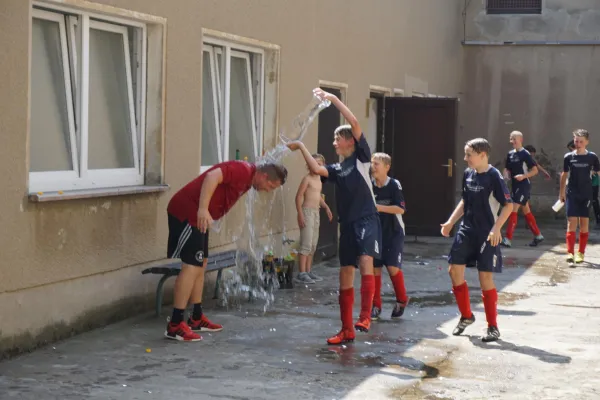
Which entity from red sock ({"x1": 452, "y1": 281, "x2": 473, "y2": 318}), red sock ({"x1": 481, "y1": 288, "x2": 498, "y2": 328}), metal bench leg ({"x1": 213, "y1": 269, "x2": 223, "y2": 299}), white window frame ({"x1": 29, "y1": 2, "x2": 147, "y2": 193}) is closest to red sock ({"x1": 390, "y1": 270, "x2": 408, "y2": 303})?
red sock ({"x1": 452, "y1": 281, "x2": 473, "y2": 318})

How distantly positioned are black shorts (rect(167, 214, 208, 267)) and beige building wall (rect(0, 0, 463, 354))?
0.68 metres

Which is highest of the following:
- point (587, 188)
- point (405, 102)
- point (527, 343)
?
point (405, 102)

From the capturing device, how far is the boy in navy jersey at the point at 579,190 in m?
14.4

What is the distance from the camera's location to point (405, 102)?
17.1 m

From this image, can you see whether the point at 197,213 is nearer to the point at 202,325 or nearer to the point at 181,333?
the point at 181,333

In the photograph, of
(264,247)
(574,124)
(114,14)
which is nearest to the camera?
(114,14)

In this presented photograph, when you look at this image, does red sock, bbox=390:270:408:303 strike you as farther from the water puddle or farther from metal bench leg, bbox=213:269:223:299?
metal bench leg, bbox=213:269:223:299

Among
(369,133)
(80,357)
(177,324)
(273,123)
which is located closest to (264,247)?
(273,123)

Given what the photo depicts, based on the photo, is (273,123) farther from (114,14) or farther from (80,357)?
(80,357)

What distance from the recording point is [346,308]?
328 inches

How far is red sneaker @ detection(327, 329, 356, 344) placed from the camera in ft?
27.0

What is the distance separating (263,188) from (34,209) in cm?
177

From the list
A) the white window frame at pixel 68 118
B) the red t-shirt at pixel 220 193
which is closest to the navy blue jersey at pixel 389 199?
the red t-shirt at pixel 220 193

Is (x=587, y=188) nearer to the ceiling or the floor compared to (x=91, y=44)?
nearer to the floor
